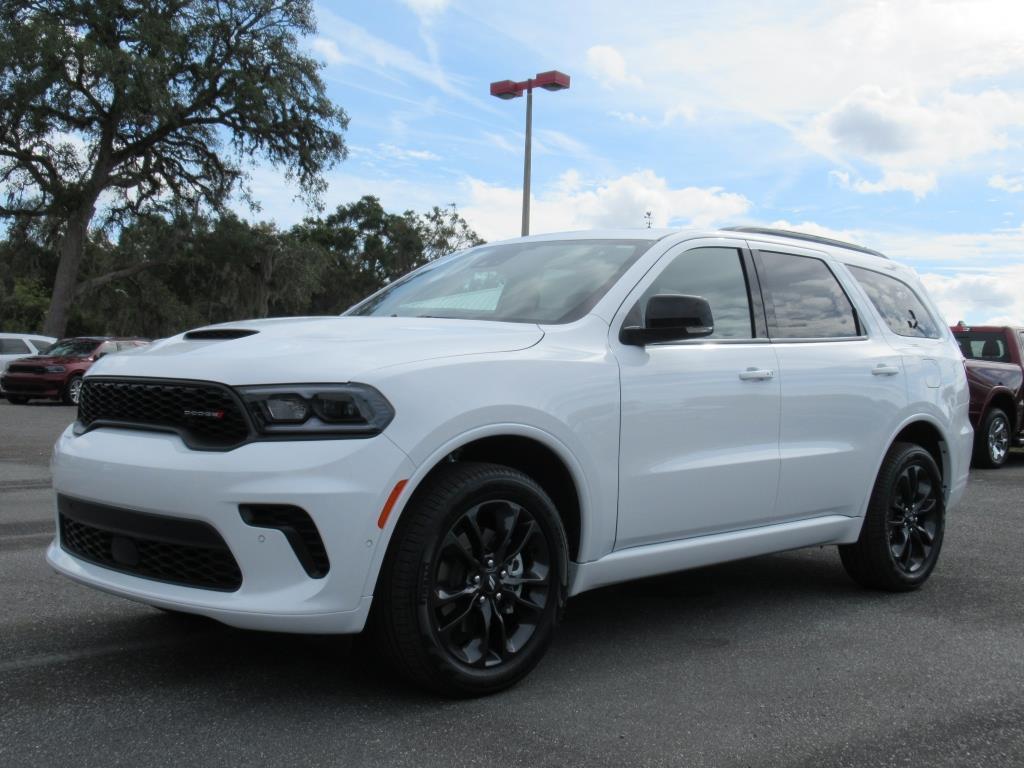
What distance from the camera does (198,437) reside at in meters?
3.40

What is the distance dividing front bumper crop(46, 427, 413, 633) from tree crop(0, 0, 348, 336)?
28.6m

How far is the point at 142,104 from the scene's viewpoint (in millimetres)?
29875

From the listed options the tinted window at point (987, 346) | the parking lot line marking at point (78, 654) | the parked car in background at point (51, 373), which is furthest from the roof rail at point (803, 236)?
the parked car in background at point (51, 373)

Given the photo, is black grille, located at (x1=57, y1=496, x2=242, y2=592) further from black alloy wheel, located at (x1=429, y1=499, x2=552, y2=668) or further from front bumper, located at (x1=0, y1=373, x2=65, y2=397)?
front bumper, located at (x1=0, y1=373, x2=65, y2=397)

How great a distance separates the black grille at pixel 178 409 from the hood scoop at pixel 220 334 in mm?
329

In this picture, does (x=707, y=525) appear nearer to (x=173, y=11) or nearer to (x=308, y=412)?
(x=308, y=412)

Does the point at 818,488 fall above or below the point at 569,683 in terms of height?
above

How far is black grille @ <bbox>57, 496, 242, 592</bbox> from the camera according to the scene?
131 inches

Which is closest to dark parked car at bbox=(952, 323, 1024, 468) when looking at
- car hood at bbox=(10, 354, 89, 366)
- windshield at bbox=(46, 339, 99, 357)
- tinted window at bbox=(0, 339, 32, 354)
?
car hood at bbox=(10, 354, 89, 366)

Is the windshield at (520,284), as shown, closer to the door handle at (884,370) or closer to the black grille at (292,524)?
the black grille at (292,524)

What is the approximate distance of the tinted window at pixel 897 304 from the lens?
19.0 feet

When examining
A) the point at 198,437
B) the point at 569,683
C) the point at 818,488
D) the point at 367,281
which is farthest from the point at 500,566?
the point at 367,281

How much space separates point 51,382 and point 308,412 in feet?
68.0

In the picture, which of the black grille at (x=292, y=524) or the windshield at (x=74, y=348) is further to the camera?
the windshield at (x=74, y=348)
